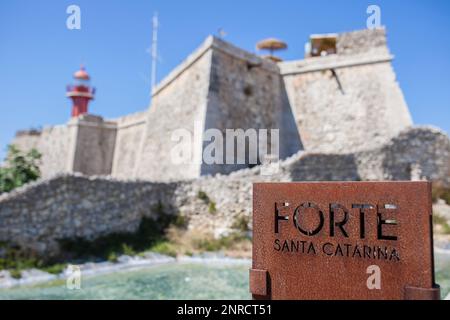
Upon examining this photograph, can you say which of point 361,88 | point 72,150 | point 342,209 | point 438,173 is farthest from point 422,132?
point 72,150

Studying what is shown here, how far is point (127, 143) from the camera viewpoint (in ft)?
79.8

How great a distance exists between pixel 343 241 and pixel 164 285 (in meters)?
5.08

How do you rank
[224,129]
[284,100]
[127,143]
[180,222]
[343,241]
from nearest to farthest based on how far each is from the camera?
[343,241]
[180,222]
[224,129]
[284,100]
[127,143]

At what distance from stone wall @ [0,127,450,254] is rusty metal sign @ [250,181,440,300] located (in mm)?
7495

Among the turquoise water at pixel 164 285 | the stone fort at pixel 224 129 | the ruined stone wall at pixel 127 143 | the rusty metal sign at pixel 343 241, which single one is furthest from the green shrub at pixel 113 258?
the ruined stone wall at pixel 127 143

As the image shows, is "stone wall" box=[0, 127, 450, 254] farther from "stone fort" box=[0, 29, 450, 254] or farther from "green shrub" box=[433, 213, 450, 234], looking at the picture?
"green shrub" box=[433, 213, 450, 234]

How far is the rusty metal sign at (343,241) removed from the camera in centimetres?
306

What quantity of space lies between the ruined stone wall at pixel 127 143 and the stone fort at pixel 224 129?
0.34ft

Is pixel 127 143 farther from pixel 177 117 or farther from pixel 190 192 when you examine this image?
pixel 190 192

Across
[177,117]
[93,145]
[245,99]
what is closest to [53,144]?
[93,145]

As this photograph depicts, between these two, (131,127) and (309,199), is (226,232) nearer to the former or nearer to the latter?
(309,199)

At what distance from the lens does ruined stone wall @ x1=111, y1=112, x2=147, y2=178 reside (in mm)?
23219

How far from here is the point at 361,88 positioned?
668 inches

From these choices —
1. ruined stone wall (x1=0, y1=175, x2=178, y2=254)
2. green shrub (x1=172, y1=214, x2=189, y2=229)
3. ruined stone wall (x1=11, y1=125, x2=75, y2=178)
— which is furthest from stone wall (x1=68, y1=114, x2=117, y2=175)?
green shrub (x1=172, y1=214, x2=189, y2=229)
